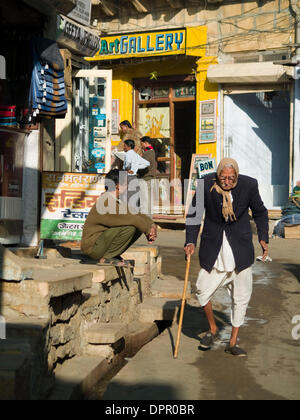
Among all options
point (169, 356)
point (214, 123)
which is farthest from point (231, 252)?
point (214, 123)

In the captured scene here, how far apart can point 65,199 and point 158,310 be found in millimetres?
2196

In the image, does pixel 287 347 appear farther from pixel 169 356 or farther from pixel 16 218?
pixel 16 218

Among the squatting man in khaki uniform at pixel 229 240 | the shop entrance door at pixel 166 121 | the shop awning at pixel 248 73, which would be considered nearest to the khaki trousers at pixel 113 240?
the squatting man in khaki uniform at pixel 229 240

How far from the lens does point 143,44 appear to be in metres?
17.9

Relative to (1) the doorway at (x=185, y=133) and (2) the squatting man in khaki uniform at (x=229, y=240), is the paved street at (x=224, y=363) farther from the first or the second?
(1) the doorway at (x=185, y=133)

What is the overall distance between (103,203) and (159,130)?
12312mm

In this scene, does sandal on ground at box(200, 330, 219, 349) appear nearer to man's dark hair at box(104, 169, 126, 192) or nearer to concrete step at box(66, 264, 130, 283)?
concrete step at box(66, 264, 130, 283)

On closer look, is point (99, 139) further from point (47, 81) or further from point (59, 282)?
point (59, 282)

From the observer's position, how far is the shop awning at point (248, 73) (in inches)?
637

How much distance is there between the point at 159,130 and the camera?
18.7m

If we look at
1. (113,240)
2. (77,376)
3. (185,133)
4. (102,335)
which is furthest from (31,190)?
(185,133)

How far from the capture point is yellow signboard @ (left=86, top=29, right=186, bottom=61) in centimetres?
1755

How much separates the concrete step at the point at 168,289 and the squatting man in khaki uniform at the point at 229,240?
2.57m

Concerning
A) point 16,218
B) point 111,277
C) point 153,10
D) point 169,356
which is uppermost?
point 153,10
